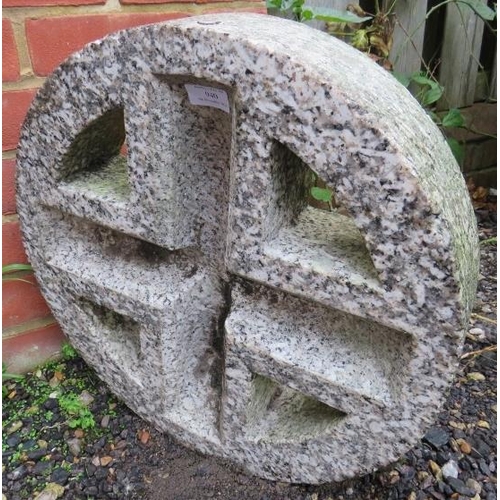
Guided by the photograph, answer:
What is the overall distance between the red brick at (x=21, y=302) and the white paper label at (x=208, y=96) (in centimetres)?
73

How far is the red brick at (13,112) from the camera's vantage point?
49.1 inches

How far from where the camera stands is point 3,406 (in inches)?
54.0

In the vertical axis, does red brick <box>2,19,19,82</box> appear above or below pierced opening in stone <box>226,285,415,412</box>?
above

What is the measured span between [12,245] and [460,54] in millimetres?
2142

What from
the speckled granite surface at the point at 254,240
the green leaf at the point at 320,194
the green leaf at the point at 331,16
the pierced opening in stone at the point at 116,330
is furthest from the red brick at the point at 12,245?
the green leaf at the point at 331,16

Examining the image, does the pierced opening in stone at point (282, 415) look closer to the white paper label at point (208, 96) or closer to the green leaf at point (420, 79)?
the white paper label at point (208, 96)

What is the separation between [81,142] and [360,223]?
1.99 ft

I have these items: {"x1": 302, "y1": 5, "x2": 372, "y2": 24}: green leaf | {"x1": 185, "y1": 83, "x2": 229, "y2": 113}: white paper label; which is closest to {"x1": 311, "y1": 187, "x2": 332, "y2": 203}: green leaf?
{"x1": 302, "y1": 5, "x2": 372, "y2": 24}: green leaf

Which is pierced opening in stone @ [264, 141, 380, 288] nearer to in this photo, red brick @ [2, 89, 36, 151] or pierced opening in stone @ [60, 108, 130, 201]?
pierced opening in stone @ [60, 108, 130, 201]

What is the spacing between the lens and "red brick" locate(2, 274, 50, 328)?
1.39 metres

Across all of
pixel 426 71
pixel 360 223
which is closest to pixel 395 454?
pixel 360 223

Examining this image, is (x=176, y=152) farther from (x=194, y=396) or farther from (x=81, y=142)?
(x=194, y=396)

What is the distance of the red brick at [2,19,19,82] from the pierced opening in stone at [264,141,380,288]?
2.34ft

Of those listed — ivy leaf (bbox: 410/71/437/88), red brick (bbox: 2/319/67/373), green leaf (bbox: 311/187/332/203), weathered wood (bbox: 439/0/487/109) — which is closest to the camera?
red brick (bbox: 2/319/67/373)
